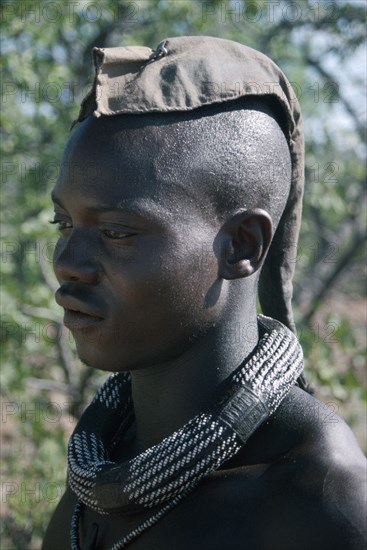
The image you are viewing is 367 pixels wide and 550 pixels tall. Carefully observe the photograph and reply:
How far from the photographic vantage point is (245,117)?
1857mm

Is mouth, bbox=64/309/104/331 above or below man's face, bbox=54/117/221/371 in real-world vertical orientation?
below

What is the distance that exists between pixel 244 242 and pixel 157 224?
0.21 metres

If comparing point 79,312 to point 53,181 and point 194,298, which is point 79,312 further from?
point 53,181

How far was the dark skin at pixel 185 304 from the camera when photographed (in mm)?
1737

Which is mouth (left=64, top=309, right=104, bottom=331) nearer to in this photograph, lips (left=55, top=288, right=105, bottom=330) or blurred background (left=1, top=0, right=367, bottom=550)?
lips (left=55, top=288, right=105, bottom=330)

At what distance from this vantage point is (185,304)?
5.94 feet

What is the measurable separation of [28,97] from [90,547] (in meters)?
3.18

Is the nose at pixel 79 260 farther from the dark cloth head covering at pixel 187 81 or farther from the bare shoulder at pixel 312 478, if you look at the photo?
the bare shoulder at pixel 312 478

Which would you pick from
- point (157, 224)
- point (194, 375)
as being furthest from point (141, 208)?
point (194, 375)

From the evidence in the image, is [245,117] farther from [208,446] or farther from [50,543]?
[50,543]

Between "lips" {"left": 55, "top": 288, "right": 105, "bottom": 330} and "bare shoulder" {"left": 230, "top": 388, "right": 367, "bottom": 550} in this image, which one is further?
"lips" {"left": 55, "top": 288, "right": 105, "bottom": 330}

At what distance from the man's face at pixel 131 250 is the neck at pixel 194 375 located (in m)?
0.07

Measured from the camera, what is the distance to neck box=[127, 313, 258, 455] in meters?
1.90

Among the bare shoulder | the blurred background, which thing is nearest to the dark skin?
the bare shoulder
